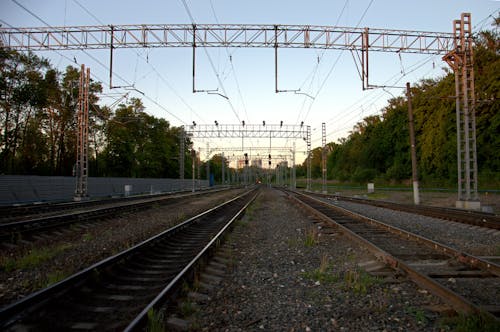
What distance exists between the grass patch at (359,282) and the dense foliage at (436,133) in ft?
56.1

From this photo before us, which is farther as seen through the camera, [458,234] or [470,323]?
[458,234]

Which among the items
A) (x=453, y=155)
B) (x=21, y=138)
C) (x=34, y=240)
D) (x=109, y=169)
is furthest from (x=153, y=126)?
(x=34, y=240)

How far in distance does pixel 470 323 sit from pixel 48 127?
4872 cm

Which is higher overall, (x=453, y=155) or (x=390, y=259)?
(x=453, y=155)

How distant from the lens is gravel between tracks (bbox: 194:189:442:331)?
14.6 feet

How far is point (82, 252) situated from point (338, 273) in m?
6.17

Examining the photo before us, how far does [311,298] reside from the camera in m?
5.43

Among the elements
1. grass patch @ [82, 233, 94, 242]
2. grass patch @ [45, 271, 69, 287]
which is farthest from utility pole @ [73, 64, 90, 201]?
grass patch @ [45, 271, 69, 287]

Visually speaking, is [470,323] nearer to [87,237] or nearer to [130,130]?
[87,237]

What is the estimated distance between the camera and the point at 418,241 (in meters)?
9.27

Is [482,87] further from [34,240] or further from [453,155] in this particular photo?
[34,240]

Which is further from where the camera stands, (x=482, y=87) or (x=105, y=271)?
(x=482, y=87)

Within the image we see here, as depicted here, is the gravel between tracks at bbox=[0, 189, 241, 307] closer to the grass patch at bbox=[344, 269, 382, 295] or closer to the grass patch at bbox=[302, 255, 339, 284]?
the grass patch at bbox=[302, 255, 339, 284]

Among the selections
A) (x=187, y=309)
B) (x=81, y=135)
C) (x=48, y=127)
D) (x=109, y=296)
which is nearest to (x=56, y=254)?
(x=109, y=296)
